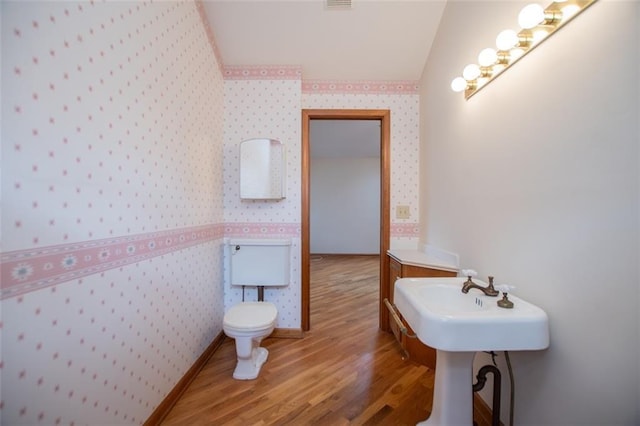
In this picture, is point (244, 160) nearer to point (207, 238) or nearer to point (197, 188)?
point (197, 188)

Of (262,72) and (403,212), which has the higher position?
(262,72)

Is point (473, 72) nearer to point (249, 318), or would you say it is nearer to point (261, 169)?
point (261, 169)

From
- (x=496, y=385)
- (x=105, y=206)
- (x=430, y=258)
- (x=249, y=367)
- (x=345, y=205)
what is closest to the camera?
(x=105, y=206)

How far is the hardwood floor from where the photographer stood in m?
1.32

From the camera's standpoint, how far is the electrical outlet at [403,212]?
7.50 ft

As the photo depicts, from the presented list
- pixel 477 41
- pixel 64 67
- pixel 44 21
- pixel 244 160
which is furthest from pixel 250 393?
pixel 477 41

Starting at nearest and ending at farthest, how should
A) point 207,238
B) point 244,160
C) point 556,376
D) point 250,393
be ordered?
Result: 1. point 556,376
2. point 250,393
3. point 207,238
4. point 244,160

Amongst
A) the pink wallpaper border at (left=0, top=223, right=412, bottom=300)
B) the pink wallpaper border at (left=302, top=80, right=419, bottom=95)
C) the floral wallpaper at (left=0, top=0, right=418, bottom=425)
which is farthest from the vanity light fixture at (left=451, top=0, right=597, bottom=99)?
the pink wallpaper border at (left=0, top=223, right=412, bottom=300)

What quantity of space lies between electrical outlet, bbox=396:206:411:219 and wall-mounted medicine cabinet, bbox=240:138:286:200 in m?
1.12

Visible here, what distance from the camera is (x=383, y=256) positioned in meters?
2.29

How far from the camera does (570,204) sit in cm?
87

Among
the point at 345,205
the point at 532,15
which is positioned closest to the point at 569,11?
the point at 532,15

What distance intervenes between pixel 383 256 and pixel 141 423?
1946 millimetres

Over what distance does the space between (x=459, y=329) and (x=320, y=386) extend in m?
1.09
